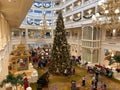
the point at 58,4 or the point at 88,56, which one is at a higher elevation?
the point at 58,4

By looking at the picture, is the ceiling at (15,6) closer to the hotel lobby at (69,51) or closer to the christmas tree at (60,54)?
the hotel lobby at (69,51)

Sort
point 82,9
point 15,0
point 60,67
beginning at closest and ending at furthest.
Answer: point 15,0, point 60,67, point 82,9

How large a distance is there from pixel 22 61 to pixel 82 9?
1315 centimetres

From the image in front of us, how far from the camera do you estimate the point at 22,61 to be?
1381cm

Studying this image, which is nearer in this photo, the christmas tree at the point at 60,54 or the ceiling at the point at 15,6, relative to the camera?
the ceiling at the point at 15,6

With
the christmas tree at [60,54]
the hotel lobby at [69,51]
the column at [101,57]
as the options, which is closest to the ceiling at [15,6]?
the hotel lobby at [69,51]

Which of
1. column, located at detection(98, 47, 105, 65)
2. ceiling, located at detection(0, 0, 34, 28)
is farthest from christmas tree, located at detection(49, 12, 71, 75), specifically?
ceiling, located at detection(0, 0, 34, 28)

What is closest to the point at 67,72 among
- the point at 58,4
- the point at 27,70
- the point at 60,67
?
the point at 60,67

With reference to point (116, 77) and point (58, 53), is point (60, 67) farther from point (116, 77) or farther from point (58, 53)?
point (116, 77)

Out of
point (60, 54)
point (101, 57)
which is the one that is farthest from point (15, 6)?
point (101, 57)

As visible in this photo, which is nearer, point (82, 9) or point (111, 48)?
point (111, 48)

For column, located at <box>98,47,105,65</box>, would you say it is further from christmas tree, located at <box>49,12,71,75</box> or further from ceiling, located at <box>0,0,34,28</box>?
ceiling, located at <box>0,0,34,28</box>

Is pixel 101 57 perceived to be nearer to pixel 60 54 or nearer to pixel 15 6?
pixel 60 54

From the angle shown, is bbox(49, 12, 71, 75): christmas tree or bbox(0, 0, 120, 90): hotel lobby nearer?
bbox(0, 0, 120, 90): hotel lobby
